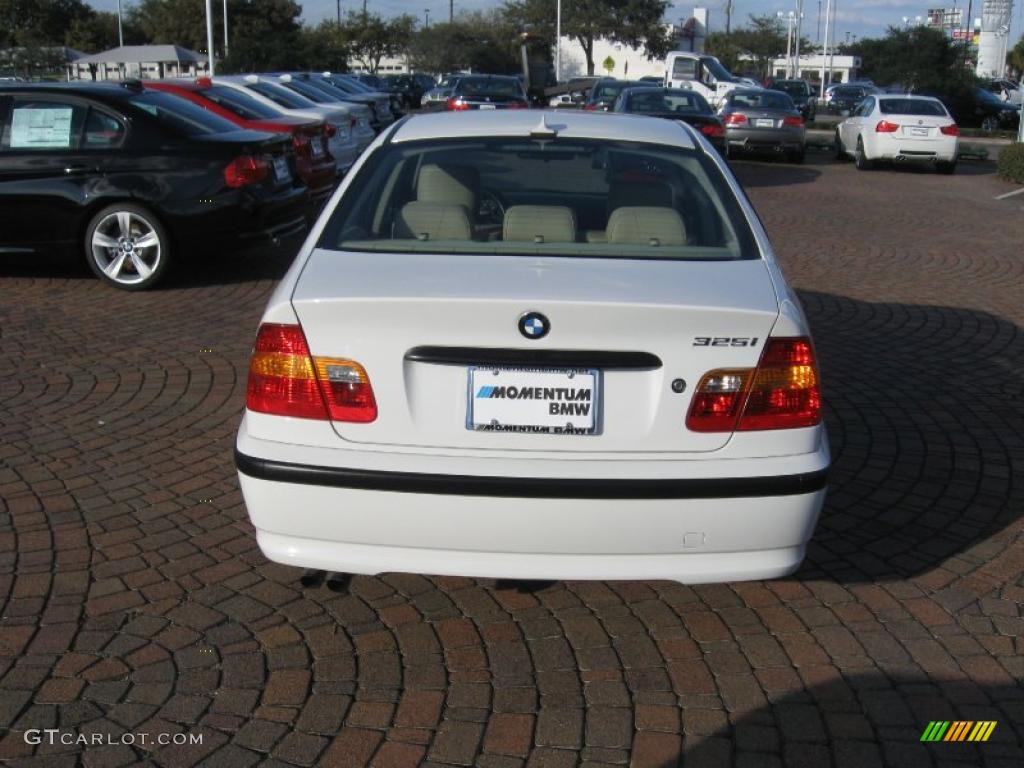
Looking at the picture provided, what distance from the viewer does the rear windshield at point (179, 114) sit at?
360 inches

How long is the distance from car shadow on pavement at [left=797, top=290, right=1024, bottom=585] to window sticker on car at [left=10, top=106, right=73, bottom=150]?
5851 millimetres

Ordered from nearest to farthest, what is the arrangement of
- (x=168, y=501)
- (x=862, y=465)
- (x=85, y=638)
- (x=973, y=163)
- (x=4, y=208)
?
(x=85, y=638), (x=168, y=501), (x=862, y=465), (x=4, y=208), (x=973, y=163)

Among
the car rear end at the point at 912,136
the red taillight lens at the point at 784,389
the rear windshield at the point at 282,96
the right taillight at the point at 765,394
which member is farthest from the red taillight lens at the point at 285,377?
the car rear end at the point at 912,136

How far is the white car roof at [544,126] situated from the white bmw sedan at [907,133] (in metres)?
17.0

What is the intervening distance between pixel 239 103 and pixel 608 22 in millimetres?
69247

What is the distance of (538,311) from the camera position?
326 centimetres

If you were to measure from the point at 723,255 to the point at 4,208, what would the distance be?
22.4 feet

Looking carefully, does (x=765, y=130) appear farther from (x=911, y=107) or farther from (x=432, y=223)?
(x=432, y=223)

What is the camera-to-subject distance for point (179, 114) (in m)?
9.40

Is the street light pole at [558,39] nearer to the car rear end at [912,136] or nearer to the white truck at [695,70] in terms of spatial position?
the white truck at [695,70]

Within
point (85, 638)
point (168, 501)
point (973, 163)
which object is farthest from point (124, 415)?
point (973, 163)

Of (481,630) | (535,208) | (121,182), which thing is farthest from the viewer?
(121,182)

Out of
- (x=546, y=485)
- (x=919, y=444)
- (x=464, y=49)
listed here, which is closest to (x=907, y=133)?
(x=919, y=444)

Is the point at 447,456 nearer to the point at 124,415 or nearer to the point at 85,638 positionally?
the point at 85,638
